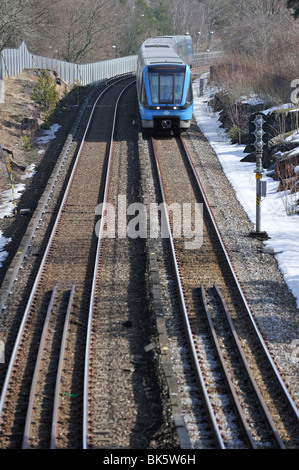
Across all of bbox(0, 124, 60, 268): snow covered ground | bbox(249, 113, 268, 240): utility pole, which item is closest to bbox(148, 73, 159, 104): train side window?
bbox(0, 124, 60, 268): snow covered ground

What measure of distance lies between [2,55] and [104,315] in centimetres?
2854

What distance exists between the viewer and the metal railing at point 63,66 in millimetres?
36416

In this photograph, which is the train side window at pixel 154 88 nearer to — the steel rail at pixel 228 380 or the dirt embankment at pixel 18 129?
the dirt embankment at pixel 18 129

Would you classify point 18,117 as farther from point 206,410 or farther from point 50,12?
point 206,410

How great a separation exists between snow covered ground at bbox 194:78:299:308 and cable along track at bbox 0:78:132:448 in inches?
179

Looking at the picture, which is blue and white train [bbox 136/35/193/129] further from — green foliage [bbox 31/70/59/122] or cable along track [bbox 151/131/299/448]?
cable along track [bbox 151/131/299/448]

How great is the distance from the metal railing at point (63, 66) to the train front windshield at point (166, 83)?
1659 centimetres

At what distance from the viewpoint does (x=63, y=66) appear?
145 ft

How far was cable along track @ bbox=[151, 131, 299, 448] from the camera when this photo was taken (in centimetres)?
768

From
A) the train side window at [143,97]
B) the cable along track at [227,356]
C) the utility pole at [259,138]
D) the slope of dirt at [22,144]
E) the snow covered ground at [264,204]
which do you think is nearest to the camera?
the cable along track at [227,356]

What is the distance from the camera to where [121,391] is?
8.60 metres

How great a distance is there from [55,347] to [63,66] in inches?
1503

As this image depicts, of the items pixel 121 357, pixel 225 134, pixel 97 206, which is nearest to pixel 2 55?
pixel 225 134

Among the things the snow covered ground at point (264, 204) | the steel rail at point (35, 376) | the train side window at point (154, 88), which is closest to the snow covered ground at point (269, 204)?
the snow covered ground at point (264, 204)
